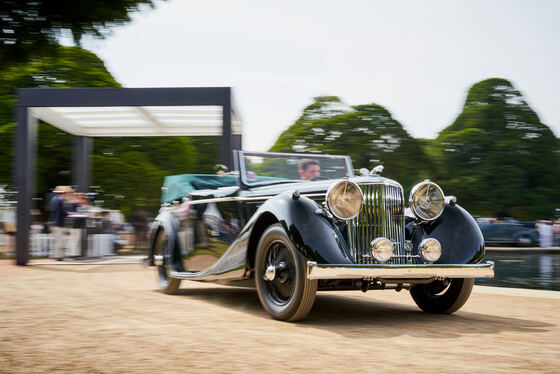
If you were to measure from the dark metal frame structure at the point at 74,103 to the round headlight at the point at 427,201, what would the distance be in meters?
5.24

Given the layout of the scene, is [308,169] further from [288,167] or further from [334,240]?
[334,240]

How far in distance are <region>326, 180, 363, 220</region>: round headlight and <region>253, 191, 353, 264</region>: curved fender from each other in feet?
0.37

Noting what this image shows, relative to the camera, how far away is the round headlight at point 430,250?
4.87m

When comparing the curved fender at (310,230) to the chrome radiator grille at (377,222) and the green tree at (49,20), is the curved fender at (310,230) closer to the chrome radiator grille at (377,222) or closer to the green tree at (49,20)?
the chrome radiator grille at (377,222)

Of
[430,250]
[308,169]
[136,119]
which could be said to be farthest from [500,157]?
[430,250]

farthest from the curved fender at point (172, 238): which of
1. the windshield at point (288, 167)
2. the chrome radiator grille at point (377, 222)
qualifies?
the chrome radiator grille at point (377, 222)

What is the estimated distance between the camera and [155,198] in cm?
2606

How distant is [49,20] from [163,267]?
395 centimetres

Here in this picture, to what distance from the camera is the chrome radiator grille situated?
4.87 meters

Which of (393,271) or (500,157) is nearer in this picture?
(393,271)

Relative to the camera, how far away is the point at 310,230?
4.52 metres

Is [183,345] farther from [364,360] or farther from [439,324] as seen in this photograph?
[439,324]

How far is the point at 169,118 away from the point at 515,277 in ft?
25.4

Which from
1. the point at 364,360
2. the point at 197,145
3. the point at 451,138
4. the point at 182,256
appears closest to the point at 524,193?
the point at 451,138
